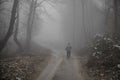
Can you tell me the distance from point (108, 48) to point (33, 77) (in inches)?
302

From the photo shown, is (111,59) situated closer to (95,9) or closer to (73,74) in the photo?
(73,74)

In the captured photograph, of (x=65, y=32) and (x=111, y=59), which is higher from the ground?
(x=65, y=32)

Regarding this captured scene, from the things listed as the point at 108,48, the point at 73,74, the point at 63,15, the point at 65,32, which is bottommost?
the point at 73,74

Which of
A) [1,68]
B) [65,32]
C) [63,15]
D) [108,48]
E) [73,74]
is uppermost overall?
[63,15]

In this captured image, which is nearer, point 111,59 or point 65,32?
point 111,59

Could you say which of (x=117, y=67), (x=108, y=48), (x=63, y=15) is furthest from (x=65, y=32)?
(x=117, y=67)

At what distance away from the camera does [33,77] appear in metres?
11.0

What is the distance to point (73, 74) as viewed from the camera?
40.5ft

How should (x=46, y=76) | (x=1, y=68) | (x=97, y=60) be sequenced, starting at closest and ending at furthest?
(x=1, y=68)
(x=46, y=76)
(x=97, y=60)

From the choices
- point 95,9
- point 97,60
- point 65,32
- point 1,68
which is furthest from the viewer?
point 65,32

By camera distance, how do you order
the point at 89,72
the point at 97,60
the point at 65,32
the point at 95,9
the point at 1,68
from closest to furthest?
the point at 1,68 < the point at 89,72 < the point at 97,60 < the point at 95,9 < the point at 65,32

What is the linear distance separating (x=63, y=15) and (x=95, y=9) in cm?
1381

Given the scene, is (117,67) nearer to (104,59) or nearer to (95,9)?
(104,59)

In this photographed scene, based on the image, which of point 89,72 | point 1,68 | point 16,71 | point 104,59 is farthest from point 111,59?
point 1,68
